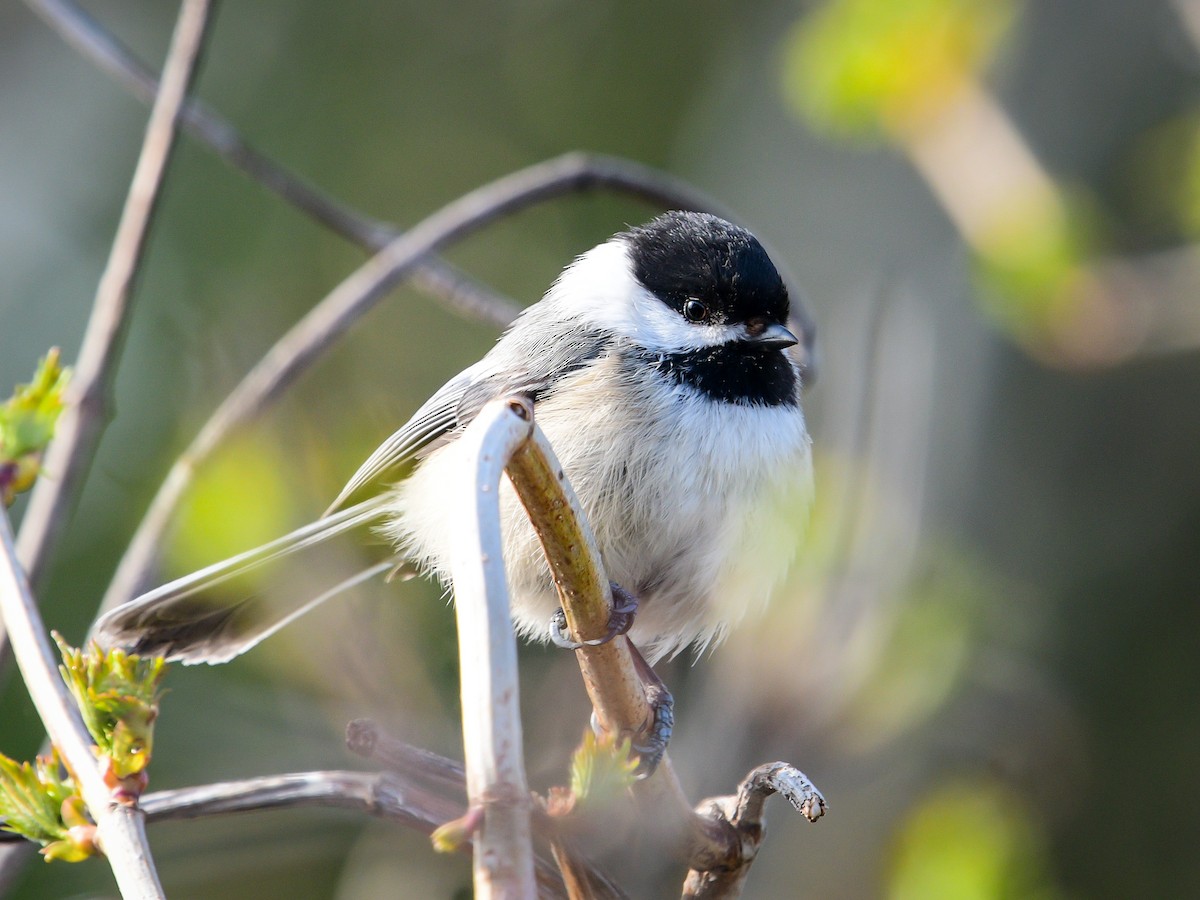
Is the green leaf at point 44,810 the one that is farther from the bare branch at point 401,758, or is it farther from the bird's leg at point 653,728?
the bird's leg at point 653,728

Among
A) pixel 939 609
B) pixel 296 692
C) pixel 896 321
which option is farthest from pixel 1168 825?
pixel 296 692

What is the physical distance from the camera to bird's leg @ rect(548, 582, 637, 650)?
1353mm

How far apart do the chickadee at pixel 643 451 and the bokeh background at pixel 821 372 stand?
0.16m

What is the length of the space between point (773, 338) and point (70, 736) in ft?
4.02

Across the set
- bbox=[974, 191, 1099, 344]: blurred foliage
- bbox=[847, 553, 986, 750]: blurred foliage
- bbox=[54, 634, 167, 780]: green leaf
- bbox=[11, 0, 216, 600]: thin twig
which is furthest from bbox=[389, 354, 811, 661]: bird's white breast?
bbox=[974, 191, 1099, 344]: blurred foliage

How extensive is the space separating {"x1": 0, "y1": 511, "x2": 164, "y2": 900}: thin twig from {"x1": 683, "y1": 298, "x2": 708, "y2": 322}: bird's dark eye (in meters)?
1.11

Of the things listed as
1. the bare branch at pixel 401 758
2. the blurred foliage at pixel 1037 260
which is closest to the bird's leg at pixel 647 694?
the bare branch at pixel 401 758

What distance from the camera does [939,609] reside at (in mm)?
2920

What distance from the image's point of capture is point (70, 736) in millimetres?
1044

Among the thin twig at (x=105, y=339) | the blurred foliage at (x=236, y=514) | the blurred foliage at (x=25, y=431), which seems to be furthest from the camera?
the blurred foliage at (x=236, y=514)

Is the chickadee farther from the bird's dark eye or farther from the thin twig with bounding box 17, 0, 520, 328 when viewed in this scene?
the thin twig with bounding box 17, 0, 520, 328

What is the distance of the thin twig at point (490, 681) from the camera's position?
2.52 ft

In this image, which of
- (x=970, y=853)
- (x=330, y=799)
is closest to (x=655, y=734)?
(x=330, y=799)

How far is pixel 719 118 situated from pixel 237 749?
317 cm
